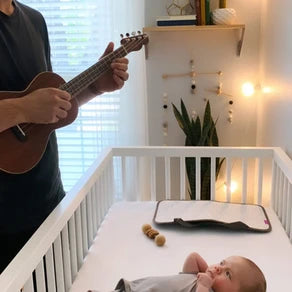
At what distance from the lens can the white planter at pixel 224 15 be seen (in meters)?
2.43

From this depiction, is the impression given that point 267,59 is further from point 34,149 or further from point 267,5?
point 34,149

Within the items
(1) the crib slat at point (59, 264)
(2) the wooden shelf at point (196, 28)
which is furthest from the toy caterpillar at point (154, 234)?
(2) the wooden shelf at point (196, 28)

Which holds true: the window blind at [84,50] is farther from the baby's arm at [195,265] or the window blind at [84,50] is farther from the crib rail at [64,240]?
the baby's arm at [195,265]

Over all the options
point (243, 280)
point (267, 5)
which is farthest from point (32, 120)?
point (267, 5)

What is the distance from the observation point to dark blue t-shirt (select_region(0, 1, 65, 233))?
4.29 feet

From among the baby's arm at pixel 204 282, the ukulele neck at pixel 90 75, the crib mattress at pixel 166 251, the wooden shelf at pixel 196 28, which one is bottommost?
the crib mattress at pixel 166 251

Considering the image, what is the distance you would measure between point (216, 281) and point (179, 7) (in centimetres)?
183

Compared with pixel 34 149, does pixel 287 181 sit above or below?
below

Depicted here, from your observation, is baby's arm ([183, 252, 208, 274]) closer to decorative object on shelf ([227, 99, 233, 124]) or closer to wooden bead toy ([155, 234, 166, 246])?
wooden bead toy ([155, 234, 166, 246])

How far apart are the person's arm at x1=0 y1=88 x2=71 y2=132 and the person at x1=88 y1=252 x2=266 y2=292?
522 millimetres

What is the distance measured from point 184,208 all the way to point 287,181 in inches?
18.5

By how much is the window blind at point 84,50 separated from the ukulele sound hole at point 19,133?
1308 mm

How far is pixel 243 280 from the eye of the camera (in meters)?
1.14

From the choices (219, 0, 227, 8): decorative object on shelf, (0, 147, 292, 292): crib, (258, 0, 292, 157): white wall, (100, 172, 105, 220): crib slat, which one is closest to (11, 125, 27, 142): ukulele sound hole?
(0, 147, 292, 292): crib
